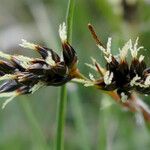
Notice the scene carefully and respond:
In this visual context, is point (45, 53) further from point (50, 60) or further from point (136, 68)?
point (136, 68)

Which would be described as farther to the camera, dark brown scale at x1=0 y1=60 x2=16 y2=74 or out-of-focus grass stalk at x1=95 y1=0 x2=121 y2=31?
out-of-focus grass stalk at x1=95 y1=0 x2=121 y2=31

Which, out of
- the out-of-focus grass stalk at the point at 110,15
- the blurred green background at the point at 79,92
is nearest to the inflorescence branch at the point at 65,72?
the blurred green background at the point at 79,92

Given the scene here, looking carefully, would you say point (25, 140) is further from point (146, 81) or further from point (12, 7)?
point (146, 81)

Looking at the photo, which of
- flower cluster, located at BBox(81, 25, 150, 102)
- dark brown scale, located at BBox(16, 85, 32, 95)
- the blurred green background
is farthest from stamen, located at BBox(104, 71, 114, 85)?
the blurred green background

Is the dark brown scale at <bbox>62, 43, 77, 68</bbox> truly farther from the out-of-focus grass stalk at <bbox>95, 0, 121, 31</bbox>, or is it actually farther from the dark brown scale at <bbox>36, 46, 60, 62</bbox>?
the out-of-focus grass stalk at <bbox>95, 0, 121, 31</bbox>

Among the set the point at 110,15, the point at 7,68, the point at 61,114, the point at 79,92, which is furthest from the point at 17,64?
the point at 79,92

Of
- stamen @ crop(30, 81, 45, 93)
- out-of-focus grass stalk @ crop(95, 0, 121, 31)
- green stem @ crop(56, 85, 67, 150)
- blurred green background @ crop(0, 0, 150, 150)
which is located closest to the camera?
stamen @ crop(30, 81, 45, 93)
